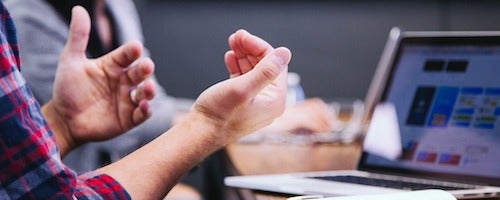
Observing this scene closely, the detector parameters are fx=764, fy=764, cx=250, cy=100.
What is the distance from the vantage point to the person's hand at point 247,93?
3.02ft

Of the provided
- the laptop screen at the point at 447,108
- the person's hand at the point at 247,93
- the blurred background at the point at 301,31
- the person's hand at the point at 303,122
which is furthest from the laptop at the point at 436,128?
the blurred background at the point at 301,31

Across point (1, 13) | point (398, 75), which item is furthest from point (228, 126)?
point (398, 75)

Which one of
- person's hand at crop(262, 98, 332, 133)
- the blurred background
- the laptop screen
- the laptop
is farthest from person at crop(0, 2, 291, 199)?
the blurred background

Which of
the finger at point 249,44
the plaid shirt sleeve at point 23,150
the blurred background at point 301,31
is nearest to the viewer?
the plaid shirt sleeve at point 23,150

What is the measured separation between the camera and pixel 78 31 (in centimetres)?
134

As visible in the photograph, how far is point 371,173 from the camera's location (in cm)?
127

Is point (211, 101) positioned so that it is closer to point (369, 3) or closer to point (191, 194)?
point (191, 194)

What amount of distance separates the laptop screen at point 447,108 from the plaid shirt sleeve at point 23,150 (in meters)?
0.57

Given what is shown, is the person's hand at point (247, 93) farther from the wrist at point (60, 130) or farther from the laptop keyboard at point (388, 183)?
the wrist at point (60, 130)

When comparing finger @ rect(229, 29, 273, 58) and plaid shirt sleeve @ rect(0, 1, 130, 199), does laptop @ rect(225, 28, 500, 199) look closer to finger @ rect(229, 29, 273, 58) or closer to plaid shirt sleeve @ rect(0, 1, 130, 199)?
finger @ rect(229, 29, 273, 58)

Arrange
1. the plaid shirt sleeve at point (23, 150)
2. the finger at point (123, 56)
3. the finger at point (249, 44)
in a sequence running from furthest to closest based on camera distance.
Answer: the finger at point (123, 56)
the finger at point (249, 44)
the plaid shirt sleeve at point (23, 150)

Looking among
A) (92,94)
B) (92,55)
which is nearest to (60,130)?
(92,94)

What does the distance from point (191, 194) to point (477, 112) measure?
1.35 m

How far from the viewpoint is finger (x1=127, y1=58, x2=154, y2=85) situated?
1.30 meters
